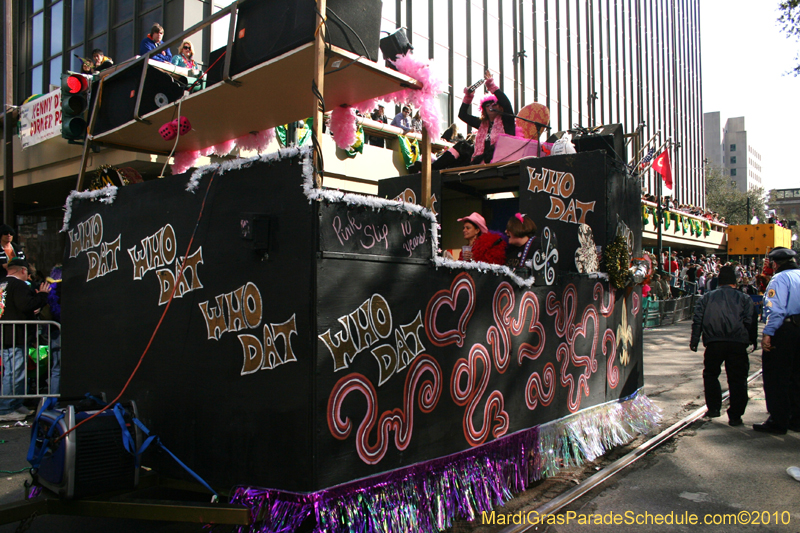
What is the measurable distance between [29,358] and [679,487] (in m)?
7.26

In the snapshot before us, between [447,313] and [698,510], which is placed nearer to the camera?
[447,313]

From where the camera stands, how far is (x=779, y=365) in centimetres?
639

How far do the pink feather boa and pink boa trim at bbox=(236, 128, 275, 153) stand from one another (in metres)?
0.97

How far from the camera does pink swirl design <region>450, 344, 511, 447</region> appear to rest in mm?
4012

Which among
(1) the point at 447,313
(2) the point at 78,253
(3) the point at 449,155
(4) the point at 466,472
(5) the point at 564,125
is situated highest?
(5) the point at 564,125

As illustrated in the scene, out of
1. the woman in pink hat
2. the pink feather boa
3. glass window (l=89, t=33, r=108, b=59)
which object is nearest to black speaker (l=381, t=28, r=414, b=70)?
the pink feather boa

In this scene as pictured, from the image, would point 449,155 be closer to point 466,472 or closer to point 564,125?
point 466,472

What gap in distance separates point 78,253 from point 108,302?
0.64m

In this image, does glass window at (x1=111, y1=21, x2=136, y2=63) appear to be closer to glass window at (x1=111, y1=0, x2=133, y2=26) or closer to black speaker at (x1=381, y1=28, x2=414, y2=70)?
glass window at (x1=111, y1=0, x2=133, y2=26)

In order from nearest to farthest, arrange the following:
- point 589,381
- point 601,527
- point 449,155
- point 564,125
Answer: point 601,527, point 589,381, point 449,155, point 564,125

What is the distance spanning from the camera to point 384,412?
344cm

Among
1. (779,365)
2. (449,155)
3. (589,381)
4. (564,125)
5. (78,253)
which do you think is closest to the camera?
(78,253)

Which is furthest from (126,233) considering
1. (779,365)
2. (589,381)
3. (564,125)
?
(564,125)

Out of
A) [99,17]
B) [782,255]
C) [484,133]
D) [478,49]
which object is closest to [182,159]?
[484,133]
